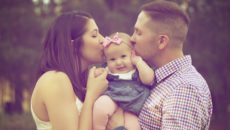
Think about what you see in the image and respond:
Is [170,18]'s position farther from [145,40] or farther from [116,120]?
[116,120]

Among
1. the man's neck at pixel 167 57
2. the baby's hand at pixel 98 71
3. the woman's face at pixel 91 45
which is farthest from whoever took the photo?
the woman's face at pixel 91 45

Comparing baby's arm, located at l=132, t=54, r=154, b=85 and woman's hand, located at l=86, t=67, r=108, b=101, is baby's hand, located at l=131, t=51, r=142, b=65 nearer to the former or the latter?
baby's arm, located at l=132, t=54, r=154, b=85

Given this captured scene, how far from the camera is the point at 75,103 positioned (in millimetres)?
4012

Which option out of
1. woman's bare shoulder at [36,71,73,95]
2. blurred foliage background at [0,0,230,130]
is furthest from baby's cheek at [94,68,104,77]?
blurred foliage background at [0,0,230,130]

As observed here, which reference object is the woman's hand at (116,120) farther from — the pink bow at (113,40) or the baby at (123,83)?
the pink bow at (113,40)

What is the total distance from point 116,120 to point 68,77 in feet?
1.84

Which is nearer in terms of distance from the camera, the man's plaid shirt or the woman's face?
the man's plaid shirt

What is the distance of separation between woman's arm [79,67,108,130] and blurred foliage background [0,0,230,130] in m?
10.3

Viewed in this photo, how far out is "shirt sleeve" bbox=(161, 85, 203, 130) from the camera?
3.54 metres

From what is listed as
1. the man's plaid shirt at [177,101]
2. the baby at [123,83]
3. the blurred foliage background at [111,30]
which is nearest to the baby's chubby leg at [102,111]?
the baby at [123,83]

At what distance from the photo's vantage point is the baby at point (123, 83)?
3.83 metres

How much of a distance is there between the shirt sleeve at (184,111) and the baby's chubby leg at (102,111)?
0.45 meters

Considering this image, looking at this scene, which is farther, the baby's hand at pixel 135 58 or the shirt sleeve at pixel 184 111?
the baby's hand at pixel 135 58

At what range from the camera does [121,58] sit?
406cm
